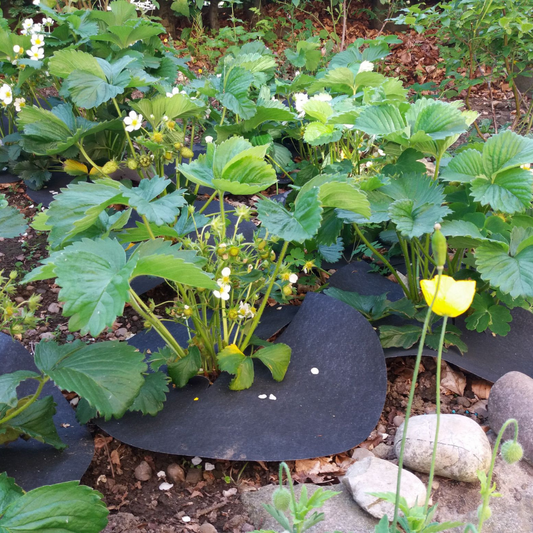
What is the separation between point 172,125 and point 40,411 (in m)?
1.04

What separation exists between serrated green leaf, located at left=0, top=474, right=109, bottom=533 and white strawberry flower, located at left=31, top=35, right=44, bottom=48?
2.04 meters

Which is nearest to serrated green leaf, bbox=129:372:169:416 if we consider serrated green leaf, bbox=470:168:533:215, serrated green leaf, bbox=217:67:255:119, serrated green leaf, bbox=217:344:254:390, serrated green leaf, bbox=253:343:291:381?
serrated green leaf, bbox=217:344:254:390

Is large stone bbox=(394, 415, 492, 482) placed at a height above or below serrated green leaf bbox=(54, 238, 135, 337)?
below

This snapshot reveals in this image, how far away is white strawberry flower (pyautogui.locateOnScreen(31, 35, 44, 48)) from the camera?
2357 millimetres

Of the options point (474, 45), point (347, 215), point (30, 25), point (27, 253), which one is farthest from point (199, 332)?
point (474, 45)

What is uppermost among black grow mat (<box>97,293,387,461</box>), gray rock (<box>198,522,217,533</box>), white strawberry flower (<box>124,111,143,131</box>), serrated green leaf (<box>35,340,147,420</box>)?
white strawberry flower (<box>124,111,143,131</box>)

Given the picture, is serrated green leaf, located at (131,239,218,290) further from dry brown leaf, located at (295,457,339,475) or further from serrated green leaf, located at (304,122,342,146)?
serrated green leaf, located at (304,122,342,146)

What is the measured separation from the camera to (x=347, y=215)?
154 cm

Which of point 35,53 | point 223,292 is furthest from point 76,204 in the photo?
point 35,53

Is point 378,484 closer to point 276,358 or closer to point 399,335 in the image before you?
point 276,358

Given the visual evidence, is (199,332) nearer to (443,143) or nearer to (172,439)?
(172,439)

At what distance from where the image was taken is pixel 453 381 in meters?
1.63

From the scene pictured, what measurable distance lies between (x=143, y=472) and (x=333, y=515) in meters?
0.49

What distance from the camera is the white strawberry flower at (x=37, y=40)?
7.73ft
